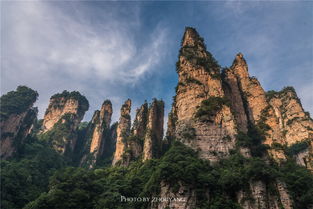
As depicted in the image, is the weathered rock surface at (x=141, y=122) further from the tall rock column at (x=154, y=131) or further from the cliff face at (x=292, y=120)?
the cliff face at (x=292, y=120)

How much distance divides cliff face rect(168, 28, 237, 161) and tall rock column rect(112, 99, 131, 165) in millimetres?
21386

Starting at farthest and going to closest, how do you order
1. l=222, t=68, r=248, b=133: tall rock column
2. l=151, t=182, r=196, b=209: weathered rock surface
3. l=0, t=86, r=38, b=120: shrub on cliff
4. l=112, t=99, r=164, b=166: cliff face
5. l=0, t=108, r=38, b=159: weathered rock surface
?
l=0, t=86, r=38, b=120: shrub on cliff < l=0, t=108, r=38, b=159: weathered rock surface < l=112, t=99, r=164, b=166: cliff face < l=222, t=68, r=248, b=133: tall rock column < l=151, t=182, r=196, b=209: weathered rock surface

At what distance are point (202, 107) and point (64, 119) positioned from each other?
52.4 metres

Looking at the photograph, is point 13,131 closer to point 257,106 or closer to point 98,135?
point 98,135

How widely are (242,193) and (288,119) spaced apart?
1759 inches

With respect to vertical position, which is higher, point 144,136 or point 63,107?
point 63,107

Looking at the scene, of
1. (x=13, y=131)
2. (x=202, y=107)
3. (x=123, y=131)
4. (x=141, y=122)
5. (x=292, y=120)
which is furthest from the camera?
(x=123, y=131)

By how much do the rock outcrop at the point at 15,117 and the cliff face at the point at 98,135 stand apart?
17.3 meters

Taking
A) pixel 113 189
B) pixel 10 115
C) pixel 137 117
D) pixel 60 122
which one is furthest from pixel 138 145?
pixel 60 122

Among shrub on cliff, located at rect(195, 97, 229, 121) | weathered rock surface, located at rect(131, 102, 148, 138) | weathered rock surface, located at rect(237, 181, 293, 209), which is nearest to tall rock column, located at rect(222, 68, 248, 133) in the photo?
shrub on cliff, located at rect(195, 97, 229, 121)

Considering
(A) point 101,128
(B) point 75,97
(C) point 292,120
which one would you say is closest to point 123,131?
(A) point 101,128

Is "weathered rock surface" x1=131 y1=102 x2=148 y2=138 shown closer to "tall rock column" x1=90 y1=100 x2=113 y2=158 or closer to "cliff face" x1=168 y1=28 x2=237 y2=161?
"cliff face" x1=168 y1=28 x2=237 y2=161

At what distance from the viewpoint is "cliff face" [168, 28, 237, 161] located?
35.3 metres

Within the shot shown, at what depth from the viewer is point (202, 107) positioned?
3825cm
